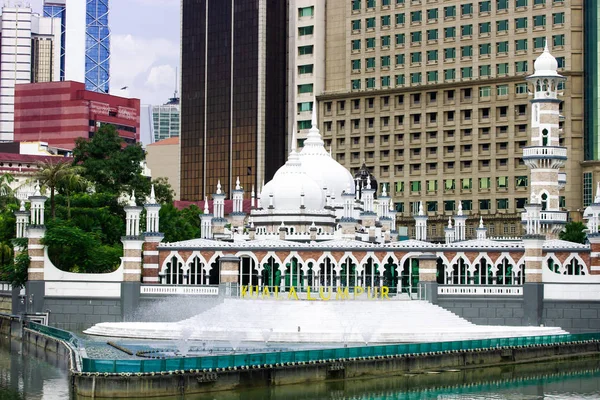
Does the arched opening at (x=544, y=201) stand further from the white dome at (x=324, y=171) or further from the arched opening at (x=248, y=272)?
the arched opening at (x=248, y=272)

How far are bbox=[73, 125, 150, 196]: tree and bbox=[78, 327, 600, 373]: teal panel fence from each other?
43428 millimetres

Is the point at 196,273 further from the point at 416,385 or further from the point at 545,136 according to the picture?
the point at 545,136

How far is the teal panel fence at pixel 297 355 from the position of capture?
58.8 metres

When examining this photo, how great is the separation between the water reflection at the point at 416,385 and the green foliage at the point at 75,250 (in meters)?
18.3

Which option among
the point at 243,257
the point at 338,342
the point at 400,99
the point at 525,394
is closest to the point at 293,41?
the point at 400,99

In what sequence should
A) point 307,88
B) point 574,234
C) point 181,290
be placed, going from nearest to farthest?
1. point 181,290
2. point 574,234
3. point 307,88

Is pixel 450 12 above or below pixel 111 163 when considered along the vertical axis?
above

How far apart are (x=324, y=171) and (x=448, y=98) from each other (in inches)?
2128

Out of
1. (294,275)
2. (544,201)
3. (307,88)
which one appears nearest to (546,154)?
(544,201)

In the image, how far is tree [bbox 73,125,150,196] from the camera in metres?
119

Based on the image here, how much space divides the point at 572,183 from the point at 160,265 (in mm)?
70995

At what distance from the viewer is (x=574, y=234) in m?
123

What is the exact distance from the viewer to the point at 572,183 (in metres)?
149

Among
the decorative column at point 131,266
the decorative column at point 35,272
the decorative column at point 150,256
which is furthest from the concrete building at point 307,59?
the decorative column at point 35,272
